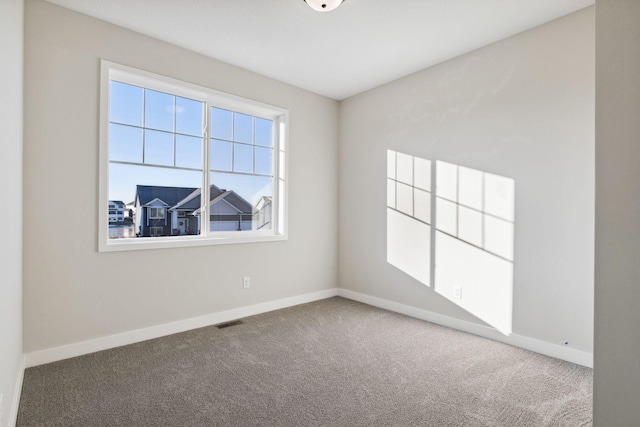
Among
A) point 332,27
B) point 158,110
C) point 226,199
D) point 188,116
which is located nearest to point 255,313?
point 226,199

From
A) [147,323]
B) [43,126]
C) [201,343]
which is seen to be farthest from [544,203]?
[43,126]

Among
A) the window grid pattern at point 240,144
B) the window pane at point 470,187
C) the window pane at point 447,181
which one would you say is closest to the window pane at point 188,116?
the window grid pattern at point 240,144

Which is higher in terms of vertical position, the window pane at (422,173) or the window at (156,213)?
the window pane at (422,173)

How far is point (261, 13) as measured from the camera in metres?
2.59

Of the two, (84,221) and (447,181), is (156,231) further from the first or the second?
(447,181)

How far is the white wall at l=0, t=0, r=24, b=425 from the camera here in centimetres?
153

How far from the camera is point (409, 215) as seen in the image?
146 inches

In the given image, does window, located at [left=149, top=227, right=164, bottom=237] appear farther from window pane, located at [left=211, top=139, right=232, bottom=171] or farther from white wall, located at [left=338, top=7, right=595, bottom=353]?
white wall, located at [left=338, top=7, right=595, bottom=353]

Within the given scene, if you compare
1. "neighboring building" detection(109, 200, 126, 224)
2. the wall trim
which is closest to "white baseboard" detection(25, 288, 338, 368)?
the wall trim

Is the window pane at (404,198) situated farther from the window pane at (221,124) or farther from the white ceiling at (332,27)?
the window pane at (221,124)

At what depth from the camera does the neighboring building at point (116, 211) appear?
288 cm

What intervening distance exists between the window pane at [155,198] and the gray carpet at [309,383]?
1.01m

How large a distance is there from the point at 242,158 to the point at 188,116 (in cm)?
72

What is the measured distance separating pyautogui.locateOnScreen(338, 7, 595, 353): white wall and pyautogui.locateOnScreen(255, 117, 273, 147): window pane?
1623mm
